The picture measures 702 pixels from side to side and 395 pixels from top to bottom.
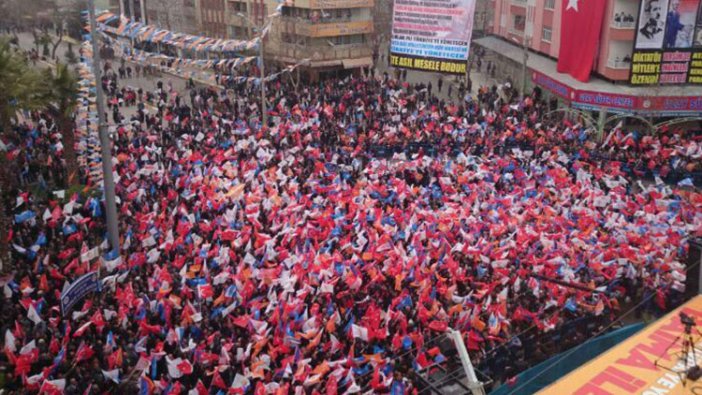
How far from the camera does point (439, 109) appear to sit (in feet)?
116

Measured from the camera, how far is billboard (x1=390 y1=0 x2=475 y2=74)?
36.0 meters

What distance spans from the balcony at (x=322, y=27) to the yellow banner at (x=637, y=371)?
3839 centimetres

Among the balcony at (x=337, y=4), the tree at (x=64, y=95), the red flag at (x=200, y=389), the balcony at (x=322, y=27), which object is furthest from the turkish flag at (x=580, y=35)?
the red flag at (x=200, y=389)

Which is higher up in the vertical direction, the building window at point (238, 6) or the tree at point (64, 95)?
the building window at point (238, 6)

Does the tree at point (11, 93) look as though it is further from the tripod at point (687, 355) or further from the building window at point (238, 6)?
the building window at point (238, 6)

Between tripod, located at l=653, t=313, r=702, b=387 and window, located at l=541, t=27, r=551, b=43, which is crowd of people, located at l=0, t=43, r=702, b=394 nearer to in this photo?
tripod, located at l=653, t=313, r=702, b=387

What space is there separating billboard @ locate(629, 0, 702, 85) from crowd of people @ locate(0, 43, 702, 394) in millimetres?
5506

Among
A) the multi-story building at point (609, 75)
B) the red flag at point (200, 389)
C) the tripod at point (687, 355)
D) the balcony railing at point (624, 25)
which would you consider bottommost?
the red flag at point (200, 389)

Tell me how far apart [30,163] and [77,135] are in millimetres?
3913

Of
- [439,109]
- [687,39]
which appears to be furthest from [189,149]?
[687,39]

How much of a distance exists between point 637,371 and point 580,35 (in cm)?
2906

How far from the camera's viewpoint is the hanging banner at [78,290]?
14.6m

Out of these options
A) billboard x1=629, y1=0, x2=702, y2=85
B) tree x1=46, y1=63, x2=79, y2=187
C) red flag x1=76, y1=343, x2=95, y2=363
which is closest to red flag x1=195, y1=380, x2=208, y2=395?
red flag x1=76, y1=343, x2=95, y2=363

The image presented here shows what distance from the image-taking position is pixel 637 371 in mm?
10203
